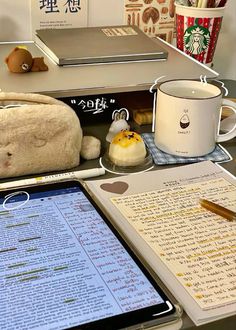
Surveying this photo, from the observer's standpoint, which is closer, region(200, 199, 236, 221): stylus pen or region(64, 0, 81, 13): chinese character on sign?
region(200, 199, 236, 221): stylus pen

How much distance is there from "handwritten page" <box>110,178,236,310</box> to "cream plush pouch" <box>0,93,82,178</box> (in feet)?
0.39

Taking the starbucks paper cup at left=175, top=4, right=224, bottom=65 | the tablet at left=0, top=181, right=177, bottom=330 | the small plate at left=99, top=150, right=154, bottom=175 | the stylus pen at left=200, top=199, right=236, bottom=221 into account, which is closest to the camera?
the tablet at left=0, top=181, right=177, bottom=330

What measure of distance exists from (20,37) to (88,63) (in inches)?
8.5

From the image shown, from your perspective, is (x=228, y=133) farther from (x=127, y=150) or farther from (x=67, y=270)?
(x=67, y=270)

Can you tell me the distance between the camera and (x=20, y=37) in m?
1.02

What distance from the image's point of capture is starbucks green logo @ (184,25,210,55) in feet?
3.19

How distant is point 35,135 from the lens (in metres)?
0.70

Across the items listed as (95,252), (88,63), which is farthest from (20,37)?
(95,252)

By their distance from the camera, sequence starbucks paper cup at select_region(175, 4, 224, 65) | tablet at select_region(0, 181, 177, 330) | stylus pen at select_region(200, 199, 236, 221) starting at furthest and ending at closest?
starbucks paper cup at select_region(175, 4, 224, 65)
stylus pen at select_region(200, 199, 236, 221)
tablet at select_region(0, 181, 177, 330)

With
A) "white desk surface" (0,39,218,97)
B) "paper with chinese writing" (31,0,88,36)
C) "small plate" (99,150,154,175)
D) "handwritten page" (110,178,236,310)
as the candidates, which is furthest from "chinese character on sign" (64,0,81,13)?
"handwritten page" (110,178,236,310)

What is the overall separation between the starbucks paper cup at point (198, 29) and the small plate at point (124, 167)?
318 millimetres

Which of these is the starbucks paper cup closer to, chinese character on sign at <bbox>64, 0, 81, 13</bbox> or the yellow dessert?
chinese character on sign at <bbox>64, 0, 81, 13</bbox>

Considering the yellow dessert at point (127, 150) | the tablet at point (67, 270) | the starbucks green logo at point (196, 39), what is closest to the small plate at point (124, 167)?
the yellow dessert at point (127, 150)

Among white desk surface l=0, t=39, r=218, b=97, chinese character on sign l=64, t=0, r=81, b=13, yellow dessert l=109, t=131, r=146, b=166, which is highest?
chinese character on sign l=64, t=0, r=81, b=13
